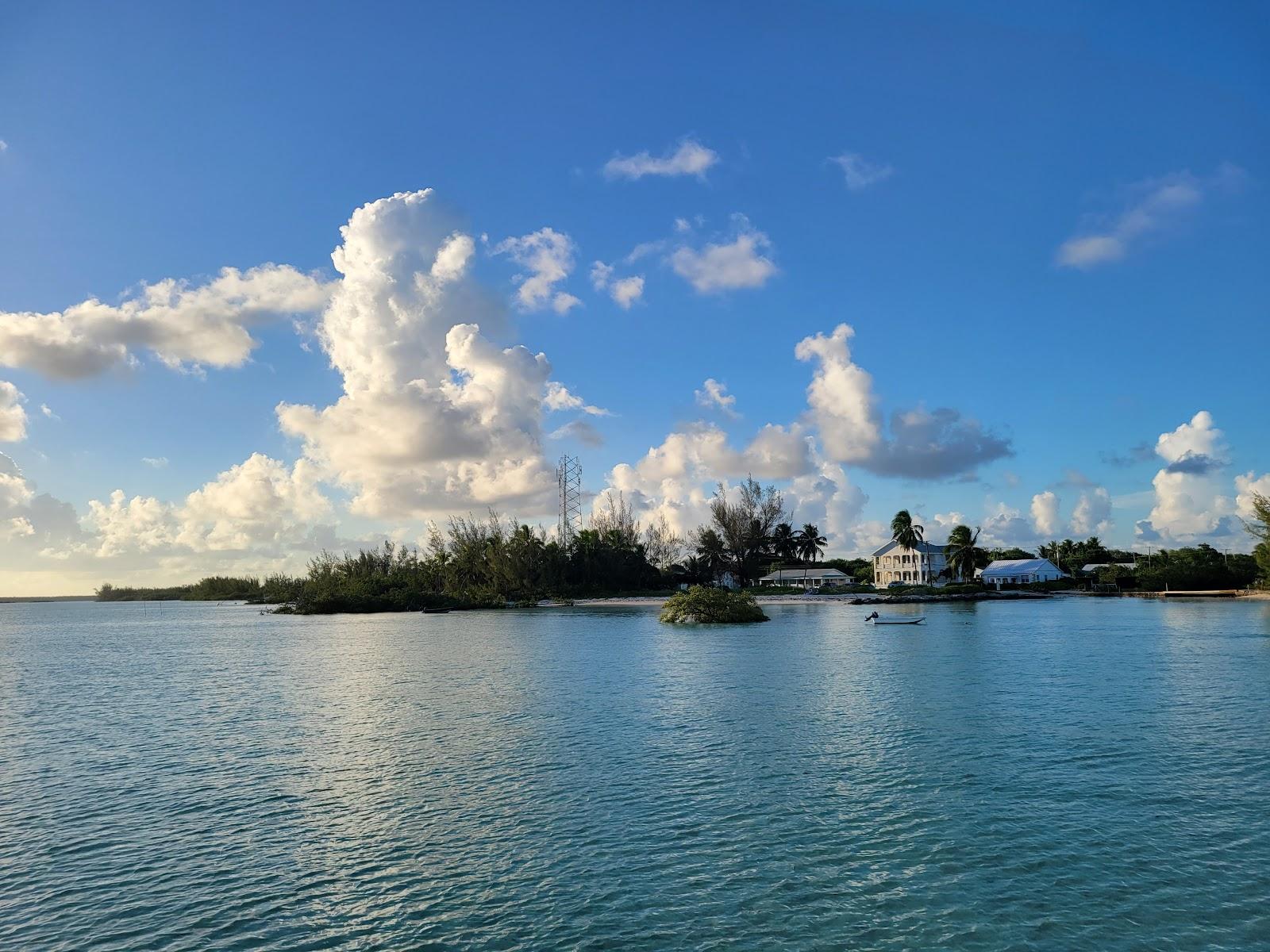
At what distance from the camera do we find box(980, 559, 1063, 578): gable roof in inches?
6078

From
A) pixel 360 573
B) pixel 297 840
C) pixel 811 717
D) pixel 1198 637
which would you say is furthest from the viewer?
pixel 360 573

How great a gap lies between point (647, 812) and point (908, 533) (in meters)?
142

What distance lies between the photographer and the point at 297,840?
15617 millimetres

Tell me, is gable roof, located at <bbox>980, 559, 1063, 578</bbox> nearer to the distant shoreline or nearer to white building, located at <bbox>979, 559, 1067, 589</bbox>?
white building, located at <bbox>979, 559, 1067, 589</bbox>

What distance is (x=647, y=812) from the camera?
1686 centimetres

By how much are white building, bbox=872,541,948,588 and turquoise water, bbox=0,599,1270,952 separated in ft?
376

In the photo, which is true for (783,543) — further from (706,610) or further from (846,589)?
(706,610)

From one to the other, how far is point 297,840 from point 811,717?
1733 centimetres

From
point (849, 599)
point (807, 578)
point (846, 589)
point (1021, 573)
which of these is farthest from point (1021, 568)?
point (849, 599)

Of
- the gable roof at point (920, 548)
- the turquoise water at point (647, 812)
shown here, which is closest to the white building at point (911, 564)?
the gable roof at point (920, 548)

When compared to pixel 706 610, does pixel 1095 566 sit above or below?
above

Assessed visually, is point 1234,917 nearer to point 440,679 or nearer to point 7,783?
point 7,783

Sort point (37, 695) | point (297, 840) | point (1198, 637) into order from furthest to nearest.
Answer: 1. point (1198, 637)
2. point (37, 695)
3. point (297, 840)

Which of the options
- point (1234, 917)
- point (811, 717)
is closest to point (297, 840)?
point (1234, 917)
